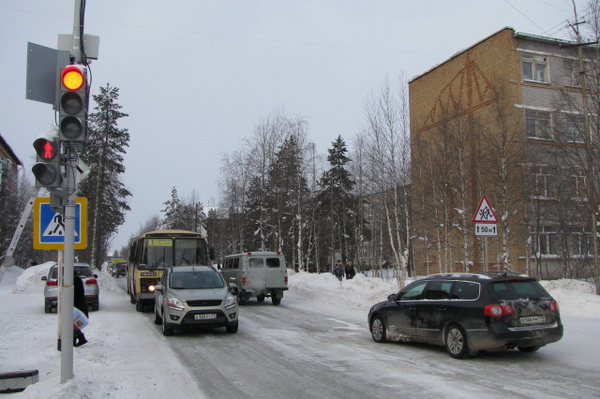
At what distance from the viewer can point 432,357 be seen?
9898 mm

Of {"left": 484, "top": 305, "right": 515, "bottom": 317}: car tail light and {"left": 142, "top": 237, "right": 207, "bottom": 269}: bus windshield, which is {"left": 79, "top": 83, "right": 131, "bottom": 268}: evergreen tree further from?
{"left": 484, "top": 305, "right": 515, "bottom": 317}: car tail light

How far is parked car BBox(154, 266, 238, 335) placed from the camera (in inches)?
494

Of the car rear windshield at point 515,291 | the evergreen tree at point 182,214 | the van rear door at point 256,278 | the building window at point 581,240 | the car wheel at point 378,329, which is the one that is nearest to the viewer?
the car rear windshield at point 515,291

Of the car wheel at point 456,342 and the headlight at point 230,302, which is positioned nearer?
the car wheel at point 456,342

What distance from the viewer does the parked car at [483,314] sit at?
9133mm

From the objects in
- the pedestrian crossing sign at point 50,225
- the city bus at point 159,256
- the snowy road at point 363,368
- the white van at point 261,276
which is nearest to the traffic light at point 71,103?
the pedestrian crossing sign at point 50,225

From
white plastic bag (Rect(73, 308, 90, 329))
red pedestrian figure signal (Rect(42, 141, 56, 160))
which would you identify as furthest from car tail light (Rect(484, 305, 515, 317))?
white plastic bag (Rect(73, 308, 90, 329))

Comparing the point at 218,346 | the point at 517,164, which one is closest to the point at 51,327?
the point at 218,346

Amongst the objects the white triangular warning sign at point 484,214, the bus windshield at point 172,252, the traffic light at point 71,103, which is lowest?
the bus windshield at point 172,252

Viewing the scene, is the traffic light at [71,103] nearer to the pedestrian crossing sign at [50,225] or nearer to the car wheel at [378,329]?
the pedestrian crossing sign at [50,225]

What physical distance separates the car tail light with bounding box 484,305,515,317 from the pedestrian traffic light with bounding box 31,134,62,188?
23.9 ft

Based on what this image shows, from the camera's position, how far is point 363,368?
348 inches

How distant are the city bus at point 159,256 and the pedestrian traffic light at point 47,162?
1214 centimetres

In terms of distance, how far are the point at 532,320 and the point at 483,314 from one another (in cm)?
90
